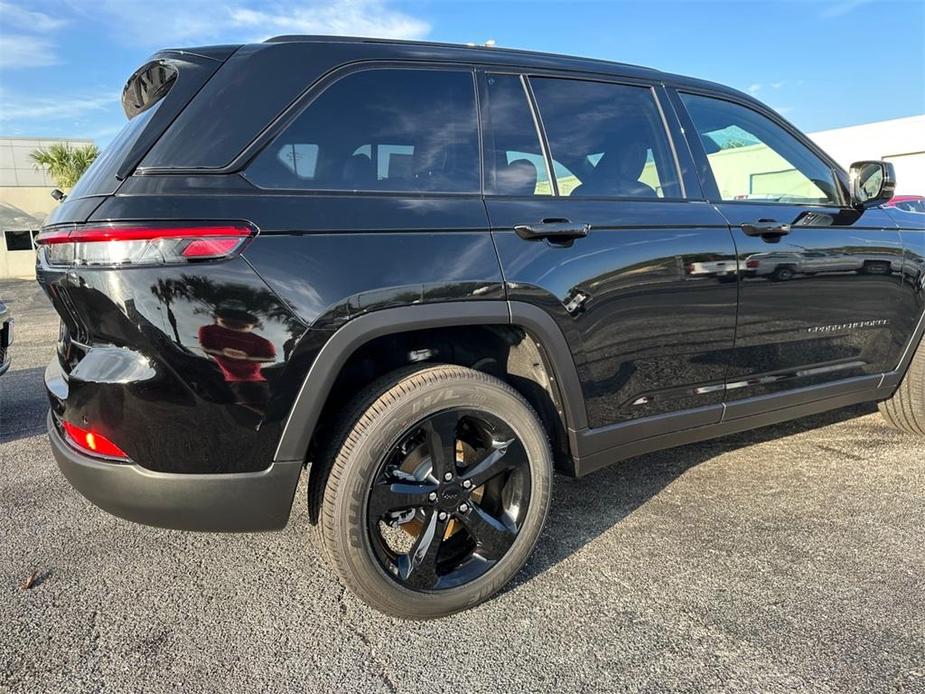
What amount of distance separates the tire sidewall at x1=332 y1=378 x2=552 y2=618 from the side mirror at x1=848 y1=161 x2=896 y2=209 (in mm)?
2272

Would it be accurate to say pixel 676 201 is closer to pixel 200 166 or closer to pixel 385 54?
pixel 385 54

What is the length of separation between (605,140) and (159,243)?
179 centimetres

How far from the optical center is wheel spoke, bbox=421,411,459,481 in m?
2.18

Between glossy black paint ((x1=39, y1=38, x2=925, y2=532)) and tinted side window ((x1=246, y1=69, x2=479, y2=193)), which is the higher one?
tinted side window ((x1=246, y1=69, x2=479, y2=193))

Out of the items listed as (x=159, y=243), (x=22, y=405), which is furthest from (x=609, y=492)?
(x=22, y=405)

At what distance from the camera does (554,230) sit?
2338mm

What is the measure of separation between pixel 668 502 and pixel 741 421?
0.51 m

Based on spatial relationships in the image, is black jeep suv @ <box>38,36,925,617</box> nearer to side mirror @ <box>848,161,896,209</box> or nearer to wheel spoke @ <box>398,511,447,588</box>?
wheel spoke @ <box>398,511,447,588</box>

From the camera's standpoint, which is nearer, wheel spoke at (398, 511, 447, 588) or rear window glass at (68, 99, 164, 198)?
rear window glass at (68, 99, 164, 198)

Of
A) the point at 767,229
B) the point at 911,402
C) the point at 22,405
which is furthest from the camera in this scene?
the point at 22,405

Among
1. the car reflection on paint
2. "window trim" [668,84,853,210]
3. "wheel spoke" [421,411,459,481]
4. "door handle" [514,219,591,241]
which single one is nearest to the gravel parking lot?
"wheel spoke" [421,411,459,481]

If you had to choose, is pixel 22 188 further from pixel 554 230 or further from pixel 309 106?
pixel 554 230

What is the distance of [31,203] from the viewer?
23.2 m

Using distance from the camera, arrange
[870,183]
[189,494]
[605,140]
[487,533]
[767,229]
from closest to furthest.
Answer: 1. [189,494]
2. [487,533]
3. [605,140]
4. [767,229]
5. [870,183]
